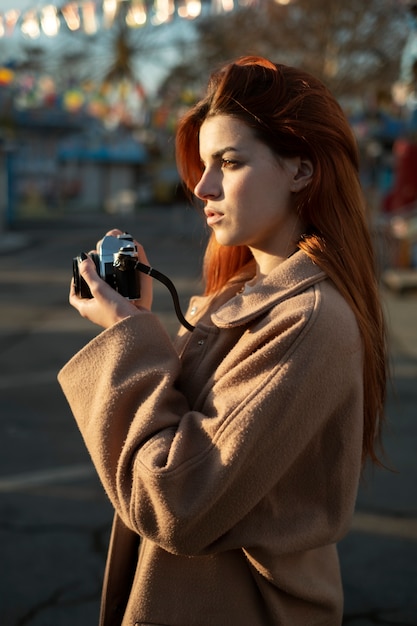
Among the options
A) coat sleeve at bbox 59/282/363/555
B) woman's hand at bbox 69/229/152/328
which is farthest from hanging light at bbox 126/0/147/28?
coat sleeve at bbox 59/282/363/555

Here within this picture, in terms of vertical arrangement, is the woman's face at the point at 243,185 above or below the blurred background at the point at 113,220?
above

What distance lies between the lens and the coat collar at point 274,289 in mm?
1458

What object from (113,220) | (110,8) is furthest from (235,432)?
(113,220)

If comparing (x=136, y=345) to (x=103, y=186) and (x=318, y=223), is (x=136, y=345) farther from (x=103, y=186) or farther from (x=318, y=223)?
(x=103, y=186)

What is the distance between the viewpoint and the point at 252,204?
149 cm

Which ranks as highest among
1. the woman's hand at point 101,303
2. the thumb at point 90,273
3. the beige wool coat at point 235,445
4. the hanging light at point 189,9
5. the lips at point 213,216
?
the hanging light at point 189,9

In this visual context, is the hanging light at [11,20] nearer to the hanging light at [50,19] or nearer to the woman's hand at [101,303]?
the hanging light at [50,19]

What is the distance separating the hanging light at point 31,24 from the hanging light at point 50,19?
15cm

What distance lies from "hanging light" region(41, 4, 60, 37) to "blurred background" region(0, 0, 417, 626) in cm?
2

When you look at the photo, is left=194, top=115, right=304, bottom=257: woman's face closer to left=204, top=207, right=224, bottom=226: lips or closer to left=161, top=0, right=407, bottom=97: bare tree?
left=204, top=207, right=224, bottom=226: lips

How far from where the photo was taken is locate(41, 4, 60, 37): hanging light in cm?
888

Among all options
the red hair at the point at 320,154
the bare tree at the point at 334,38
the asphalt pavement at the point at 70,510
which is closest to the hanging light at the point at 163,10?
the asphalt pavement at the point at 70,510

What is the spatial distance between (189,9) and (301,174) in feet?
22.4

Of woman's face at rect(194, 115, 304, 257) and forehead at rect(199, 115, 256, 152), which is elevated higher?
forehead at rect(199, 115, 256, 152)
